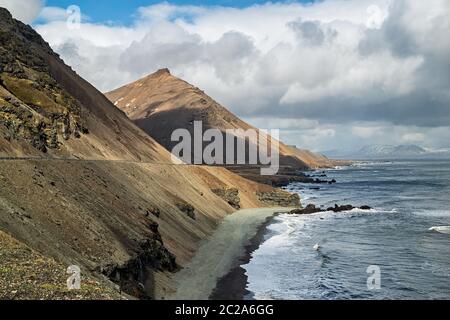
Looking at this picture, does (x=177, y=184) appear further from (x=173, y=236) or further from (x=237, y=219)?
(x=173, y=236)

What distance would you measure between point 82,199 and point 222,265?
1335cm

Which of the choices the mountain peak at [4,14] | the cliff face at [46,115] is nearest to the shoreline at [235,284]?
the cliff face at [46,115]

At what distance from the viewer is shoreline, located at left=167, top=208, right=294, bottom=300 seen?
32338mm

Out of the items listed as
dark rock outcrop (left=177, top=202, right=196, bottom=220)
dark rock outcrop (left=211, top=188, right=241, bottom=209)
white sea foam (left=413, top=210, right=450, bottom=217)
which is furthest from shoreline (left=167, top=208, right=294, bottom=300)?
white sea foam (left=413, top=210, right=450, bottom=217)

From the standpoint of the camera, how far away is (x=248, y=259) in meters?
43.8

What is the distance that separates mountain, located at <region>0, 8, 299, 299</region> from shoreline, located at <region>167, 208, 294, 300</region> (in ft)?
3.71

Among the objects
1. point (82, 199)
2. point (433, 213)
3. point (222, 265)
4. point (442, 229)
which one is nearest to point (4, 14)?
point (82, 199)

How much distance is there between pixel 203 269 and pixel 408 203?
67824mm

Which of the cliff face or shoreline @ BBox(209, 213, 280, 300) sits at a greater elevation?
the cliff face

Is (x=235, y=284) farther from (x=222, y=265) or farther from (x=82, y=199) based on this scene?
(x=82, y=199)

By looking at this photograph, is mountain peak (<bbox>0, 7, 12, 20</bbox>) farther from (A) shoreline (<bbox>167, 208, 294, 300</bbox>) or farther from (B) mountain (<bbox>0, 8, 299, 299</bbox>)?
(A) shoreline (<bbox>167, 208, 294, 300</bbox>)

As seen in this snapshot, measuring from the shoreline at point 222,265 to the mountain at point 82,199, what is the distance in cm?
113

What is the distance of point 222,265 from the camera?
40.8 m
